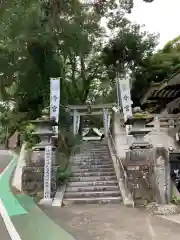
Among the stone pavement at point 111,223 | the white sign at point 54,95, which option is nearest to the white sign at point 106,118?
the white sign at point 54,95

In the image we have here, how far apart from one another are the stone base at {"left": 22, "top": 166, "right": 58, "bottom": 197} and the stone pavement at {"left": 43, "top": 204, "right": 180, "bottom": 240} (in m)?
1.50

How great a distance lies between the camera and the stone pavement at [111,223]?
623 cm

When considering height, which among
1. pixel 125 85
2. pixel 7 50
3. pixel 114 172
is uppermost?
pixel 7 50

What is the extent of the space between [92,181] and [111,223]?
12.7 feet

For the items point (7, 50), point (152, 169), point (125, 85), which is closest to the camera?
point (152, 169)

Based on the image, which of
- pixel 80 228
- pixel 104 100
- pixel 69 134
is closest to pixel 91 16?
pixel 69 134

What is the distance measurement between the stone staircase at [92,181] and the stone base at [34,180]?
83 centimetres

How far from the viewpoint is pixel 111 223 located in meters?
7.21

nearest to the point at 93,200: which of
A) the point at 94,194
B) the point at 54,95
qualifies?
the point at 94,194

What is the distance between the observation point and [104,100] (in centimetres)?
2348

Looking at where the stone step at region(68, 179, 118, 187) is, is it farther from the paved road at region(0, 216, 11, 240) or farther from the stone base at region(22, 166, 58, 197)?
the paved road at region(0, 216, 11, 240)

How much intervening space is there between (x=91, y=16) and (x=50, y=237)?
11.6 metres

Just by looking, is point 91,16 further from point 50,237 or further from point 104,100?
point 50,237

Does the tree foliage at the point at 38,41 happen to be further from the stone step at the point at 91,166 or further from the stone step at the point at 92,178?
the stone step at the point at 92,178
